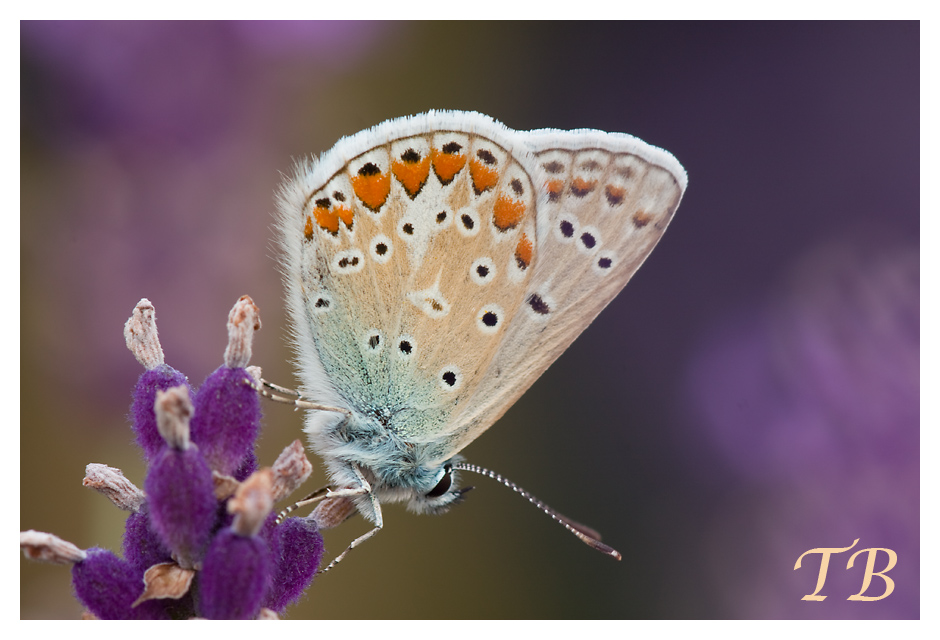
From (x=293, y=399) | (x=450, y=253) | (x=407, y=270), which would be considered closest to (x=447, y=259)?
(x=450, y=253)

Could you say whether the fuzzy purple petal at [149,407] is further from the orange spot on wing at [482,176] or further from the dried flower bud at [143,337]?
the orange spot on wing at [482,176]

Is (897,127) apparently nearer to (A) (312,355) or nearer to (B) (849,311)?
(B) (849,311)

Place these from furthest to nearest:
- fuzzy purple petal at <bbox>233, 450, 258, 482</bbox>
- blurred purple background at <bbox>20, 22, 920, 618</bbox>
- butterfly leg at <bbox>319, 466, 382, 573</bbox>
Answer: blurred purple background at <bbox>20, 22, 920, 618</bbox>
butterfly leg at <bbox>319, 466, 382, 573</bbox>
fuzzy purple petal at <bbox>233, 450, 258, 482</bbox>

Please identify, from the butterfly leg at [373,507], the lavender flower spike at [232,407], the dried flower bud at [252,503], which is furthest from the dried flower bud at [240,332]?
the butterfly leg at [373,507]

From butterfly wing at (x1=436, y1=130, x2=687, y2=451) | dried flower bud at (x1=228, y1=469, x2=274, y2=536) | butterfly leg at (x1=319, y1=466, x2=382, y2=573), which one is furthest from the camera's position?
butterfly wing at (x1=436, y1=130, x2=687, y2=451)

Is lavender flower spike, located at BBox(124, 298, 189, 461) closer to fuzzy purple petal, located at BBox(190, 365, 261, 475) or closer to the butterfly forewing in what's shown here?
fuzzy purple petal, located at BBox(190, 365, 261, 475)

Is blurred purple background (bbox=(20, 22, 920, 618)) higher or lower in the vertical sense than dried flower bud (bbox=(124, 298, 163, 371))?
higher

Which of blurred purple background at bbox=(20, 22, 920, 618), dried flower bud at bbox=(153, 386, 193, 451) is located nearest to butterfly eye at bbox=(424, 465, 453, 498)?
blurred purple background at bbox=(20, 22, 920, 618)
